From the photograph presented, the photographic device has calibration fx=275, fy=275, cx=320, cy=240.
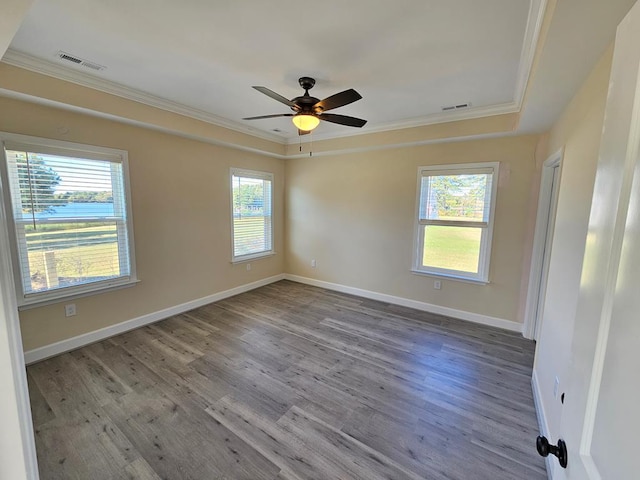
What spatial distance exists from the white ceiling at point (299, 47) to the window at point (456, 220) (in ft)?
2.74

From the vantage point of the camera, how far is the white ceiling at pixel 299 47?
1.69m

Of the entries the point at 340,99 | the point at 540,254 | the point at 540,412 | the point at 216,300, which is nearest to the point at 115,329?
the point at 216,300

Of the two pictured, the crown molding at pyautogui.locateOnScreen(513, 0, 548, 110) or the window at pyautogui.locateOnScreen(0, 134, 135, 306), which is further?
the window at pyautogui.locateOnScreen(0, 134, 135, 306)

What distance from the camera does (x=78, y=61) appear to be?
7.72 feet

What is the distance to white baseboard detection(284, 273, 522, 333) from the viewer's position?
11.6 ft

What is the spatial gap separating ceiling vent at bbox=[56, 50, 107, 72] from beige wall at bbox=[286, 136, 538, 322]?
10.2ft

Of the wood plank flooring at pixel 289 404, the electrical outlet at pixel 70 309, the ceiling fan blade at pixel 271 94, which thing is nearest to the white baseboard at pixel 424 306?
the wood plank flooring at pixel 289 404

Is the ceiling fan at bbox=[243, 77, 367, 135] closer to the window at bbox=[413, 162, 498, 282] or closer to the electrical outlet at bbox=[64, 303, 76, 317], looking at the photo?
the window at bbox=[413, 162, 498, 282]

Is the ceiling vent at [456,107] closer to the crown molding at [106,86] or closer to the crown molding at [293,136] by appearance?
the crown molding at [293,136]

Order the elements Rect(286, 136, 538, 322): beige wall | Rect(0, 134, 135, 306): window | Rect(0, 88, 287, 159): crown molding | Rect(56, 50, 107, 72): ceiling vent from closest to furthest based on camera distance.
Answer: Rect(56, 50, 107, 72): ceiling vent
Rect(0, 88, 287, 159): crown molding
Rect(0, 134, 135, 306): window
Rect(286, 136, 538, 322): beige wall

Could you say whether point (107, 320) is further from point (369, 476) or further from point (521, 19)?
point (521, 19)

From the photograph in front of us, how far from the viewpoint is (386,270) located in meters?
4.37

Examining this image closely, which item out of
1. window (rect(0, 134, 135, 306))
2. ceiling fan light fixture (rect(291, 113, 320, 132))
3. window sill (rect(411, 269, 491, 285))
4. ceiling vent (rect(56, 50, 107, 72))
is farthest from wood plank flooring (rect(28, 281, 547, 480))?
ceiling vent (rect(56, 50, 107, 72))

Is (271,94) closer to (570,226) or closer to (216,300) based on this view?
(570,226)
